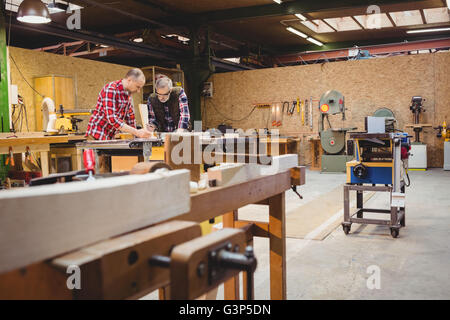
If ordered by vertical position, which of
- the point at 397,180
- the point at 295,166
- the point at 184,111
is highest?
the point at 184,111

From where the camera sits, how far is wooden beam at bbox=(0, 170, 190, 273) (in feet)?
1.99

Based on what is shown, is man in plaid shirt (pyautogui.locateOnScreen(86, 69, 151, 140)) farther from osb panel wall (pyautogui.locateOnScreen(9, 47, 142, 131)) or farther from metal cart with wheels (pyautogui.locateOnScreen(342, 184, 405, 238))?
osb panel wall (pyautogui.locateOnScreen(9, 47, 142, 131))

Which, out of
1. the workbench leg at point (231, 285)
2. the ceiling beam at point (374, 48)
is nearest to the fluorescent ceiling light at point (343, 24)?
the ceiling beam at point (374, 48)

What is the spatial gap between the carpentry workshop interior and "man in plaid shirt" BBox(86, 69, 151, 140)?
0.01 metres

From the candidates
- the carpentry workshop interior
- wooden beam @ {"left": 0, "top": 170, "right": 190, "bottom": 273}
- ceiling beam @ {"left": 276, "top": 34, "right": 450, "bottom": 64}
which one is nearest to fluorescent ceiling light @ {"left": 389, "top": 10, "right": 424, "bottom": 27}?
the carpentry workshop interior

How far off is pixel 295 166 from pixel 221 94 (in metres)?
9.25

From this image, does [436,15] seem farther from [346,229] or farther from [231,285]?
[231,285]

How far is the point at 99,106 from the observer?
138 inches

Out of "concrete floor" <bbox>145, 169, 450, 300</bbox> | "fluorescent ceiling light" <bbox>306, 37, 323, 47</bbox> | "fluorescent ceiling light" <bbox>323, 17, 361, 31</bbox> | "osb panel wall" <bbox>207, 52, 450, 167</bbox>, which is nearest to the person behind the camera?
"concrete floor" <bbox>145, 169, 450, 300</bbox>

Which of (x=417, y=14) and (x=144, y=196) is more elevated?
(x=417, y=14)

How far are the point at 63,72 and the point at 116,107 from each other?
4888 mm

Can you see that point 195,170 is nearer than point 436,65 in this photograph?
Yes

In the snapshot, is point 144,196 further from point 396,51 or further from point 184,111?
point 396,51

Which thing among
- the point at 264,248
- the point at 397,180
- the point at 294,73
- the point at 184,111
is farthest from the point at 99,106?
the point at 294,73
